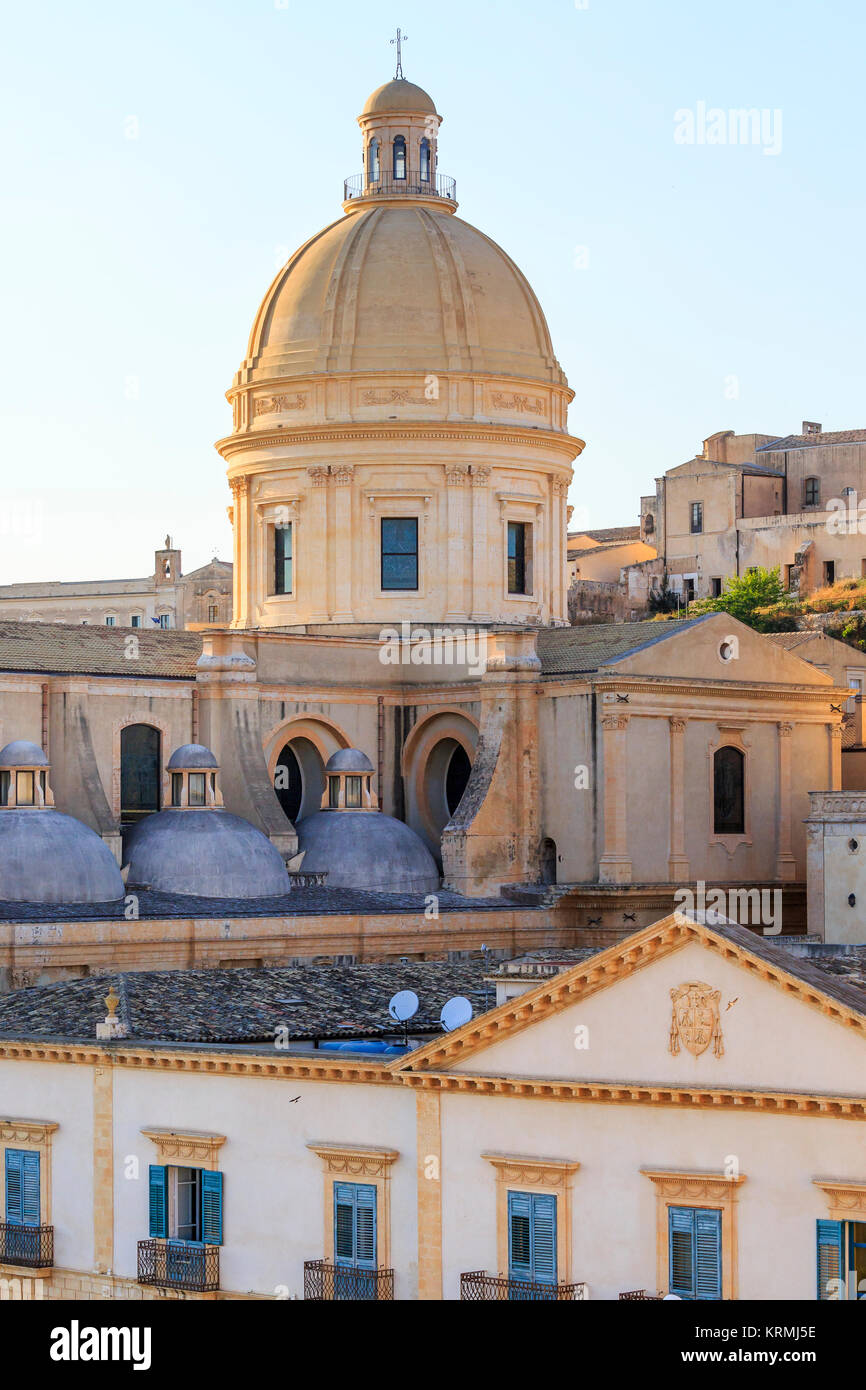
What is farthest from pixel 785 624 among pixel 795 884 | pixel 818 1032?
pixel 818 1032

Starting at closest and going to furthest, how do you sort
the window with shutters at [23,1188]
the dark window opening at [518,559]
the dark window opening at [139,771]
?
the window with shutters at [23,1188], the dark window opening at [139,771], the dark window opening at [518,559]

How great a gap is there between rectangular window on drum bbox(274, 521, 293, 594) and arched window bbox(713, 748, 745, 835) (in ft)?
33.6

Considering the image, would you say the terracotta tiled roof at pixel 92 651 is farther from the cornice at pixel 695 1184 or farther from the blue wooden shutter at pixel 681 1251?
the blue wooden shutter at pixel 681 1251

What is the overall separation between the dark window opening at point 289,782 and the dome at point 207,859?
4.40 meters

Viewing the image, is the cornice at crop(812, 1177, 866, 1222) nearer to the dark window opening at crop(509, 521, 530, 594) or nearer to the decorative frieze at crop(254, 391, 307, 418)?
the dark window opening at crop(509, 521, 530, 594)

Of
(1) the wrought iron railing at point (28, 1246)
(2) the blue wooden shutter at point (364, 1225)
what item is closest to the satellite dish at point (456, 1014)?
(2) the blue wooden shutter at point (364, 1225)

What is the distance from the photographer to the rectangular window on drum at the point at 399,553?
57.9m

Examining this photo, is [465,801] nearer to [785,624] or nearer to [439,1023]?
[439,1023]

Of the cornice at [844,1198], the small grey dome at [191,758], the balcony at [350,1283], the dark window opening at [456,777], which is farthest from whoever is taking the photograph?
the dark window opening at [456,777]

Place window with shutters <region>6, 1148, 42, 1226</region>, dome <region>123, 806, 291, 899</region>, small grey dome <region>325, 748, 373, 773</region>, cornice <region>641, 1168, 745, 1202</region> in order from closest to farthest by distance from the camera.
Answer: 1. cornice <region>641, 1168, 745, 1202</region>
2. window with shutters <region>6, 1148, 42, 1226</region>
3. dome <region>123, 806, 291, 899</region>
4. small grey dome <region>325, 748, 373, 773</region>

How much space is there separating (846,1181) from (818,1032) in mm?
1445

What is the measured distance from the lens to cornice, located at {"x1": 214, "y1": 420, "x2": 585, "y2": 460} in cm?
5719

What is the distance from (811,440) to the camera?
10050 centimetres
